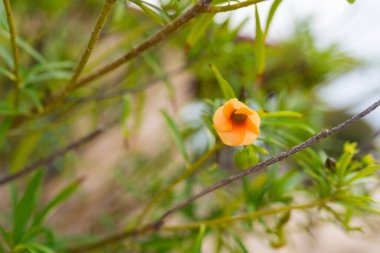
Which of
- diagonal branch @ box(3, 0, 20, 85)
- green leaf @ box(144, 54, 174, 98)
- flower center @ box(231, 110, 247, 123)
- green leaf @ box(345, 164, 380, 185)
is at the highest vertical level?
diagonal branch @ box(3, 0, 20, 85)

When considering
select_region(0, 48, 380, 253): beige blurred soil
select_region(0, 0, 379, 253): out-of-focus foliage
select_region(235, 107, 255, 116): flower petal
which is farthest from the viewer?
select_region(0, 48, 380, 253): beige blurred soil

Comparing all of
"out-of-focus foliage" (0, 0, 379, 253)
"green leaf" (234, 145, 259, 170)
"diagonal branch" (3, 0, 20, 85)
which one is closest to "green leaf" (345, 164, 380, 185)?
"out-of-focus foliage" (0, 0, 379, 253)

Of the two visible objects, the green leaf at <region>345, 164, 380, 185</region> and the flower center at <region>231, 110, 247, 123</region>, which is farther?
the green leaf at <region>345, 164, 380, 185</region>

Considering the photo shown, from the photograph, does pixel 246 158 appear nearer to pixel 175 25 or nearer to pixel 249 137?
pixel 249 137

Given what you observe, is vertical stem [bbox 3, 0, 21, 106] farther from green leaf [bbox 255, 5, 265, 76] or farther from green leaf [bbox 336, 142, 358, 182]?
green leaf [bbox 336, 142, 358, 182]

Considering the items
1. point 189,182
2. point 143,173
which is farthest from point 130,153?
point 189,182

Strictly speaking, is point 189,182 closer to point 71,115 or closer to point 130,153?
point 71,115

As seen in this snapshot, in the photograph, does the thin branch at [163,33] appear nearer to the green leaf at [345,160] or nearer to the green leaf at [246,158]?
the green leaf at [246,158]

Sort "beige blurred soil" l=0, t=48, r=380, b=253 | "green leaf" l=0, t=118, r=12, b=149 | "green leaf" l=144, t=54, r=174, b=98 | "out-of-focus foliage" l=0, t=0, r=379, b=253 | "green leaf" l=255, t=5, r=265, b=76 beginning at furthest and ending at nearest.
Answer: "beige blurred soil" l=0, t=48, r=380, b=253, "green leaf" l=144, t=54, r=174, b=98, "green leaf" l=0, t=118, r=12, b=149, "out-of-focus foliage" l=0, t=0, r=379, b=253, "green leaf" l=255, t=5, r=265, b=76
